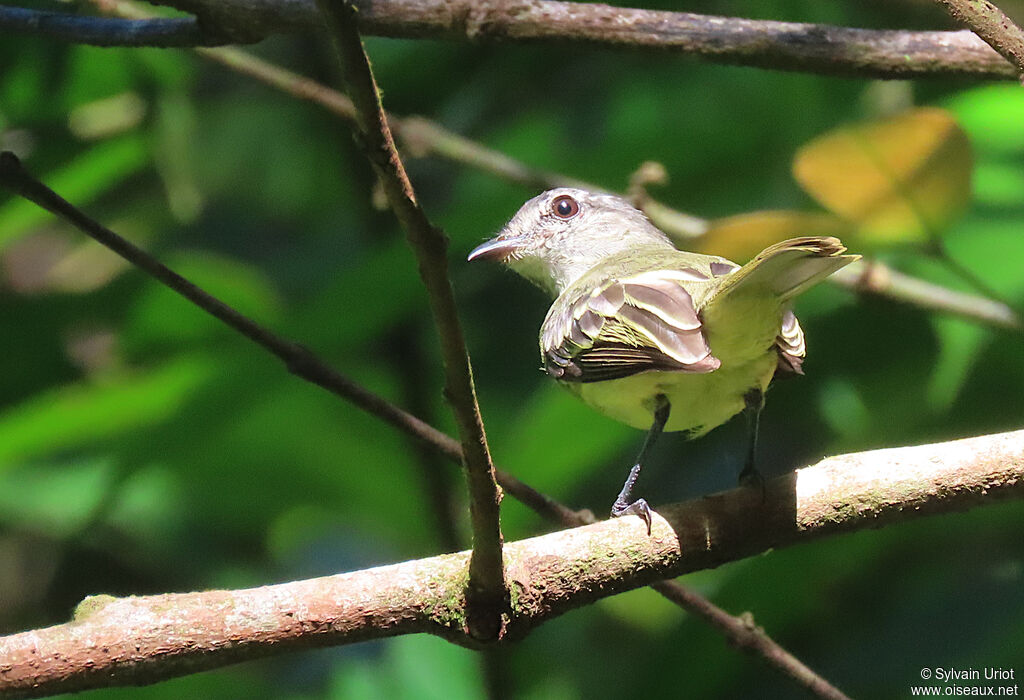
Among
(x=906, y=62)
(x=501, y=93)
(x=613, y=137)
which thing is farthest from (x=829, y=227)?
(x=501, y=93)

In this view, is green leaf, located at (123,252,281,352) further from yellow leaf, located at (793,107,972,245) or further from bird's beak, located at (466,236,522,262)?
yellow leaf, located at (793,107,972,245)

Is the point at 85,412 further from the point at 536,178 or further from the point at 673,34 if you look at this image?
the point at 673,34

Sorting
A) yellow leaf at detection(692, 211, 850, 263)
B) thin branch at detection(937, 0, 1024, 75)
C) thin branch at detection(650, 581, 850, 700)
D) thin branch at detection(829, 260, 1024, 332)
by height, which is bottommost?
thin branch at detection(650, 581, 850, 700)

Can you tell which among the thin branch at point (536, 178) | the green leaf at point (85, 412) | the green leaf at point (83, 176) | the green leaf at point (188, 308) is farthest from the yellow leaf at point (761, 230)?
the green leaf at point (83, 176)

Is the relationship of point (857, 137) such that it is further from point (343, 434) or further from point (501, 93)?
point (501, 93)

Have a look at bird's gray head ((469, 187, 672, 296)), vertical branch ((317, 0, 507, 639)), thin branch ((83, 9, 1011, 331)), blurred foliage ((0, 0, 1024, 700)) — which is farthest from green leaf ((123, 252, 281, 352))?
vertical branch ((317, 0, 507, 639))

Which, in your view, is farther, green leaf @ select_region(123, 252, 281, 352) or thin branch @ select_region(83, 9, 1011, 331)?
green leaf @ select_region(123, 252, 281, 352)

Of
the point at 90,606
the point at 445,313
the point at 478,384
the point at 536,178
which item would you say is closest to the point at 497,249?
the point at 536,178
